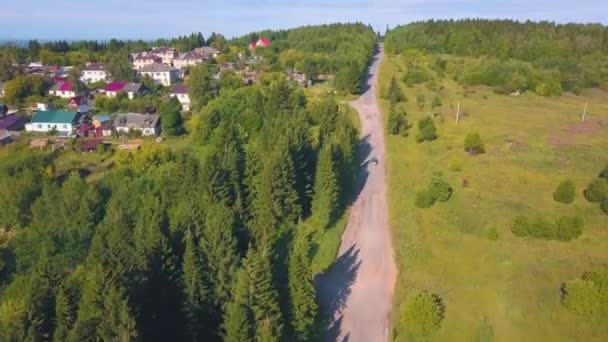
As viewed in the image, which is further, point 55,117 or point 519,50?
point 519,50

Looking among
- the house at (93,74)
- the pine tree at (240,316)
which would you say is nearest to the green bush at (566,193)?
the pine tree at (240,316)

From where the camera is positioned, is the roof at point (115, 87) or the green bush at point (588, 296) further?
the roof at point (115, 87)

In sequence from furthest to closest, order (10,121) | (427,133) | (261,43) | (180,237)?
(261,43) → (10,121) → (427,133) → (180,237)

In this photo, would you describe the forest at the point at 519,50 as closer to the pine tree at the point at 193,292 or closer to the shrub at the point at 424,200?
the shrub at the point at 424,200

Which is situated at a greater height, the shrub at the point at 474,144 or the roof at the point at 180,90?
the roof at the point at 180,90

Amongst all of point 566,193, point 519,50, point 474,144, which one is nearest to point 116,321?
point 566,193

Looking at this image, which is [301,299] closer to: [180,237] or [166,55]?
[180,237]

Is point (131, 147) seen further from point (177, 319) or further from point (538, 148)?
point (538, 148)
